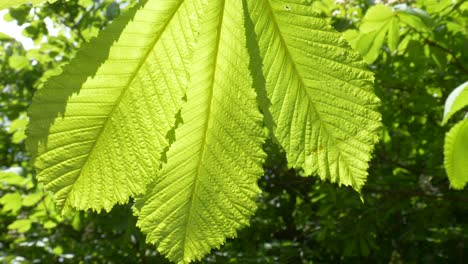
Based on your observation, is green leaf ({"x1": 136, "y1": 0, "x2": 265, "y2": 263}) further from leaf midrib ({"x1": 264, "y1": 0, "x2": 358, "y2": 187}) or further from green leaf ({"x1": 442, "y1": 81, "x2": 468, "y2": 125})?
green leaf ({"x1": 442, "y1": 81, "x2": 468, "y2": 125})

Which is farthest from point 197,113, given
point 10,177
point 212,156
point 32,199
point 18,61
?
point 18,61

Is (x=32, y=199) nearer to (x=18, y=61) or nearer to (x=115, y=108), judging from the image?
(x=18, y=61)

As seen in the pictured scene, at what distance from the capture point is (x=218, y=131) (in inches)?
15.5

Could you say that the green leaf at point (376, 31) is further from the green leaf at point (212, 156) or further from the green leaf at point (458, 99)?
the green leaf at point (212, 156)

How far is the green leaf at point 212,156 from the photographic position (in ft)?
1.26

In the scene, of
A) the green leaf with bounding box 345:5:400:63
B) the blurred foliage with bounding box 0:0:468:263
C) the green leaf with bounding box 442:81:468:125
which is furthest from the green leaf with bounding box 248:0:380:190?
the blurred foliage with bounding box 0:0:468:263

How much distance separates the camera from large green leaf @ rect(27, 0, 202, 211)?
1.14 feet

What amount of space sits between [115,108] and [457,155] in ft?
2.03

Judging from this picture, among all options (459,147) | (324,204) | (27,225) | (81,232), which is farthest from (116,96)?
(81,232)

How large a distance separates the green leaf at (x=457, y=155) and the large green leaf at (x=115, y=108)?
57 cm

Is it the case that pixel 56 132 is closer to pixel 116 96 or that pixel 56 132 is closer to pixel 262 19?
pixel 116 96

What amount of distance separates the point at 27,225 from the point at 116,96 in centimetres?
256

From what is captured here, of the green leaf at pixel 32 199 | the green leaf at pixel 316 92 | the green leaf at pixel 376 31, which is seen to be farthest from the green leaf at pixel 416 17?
Result: the green leaf at pixel 32 199

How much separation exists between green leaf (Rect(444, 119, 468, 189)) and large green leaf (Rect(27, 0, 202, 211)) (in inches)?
22.5
